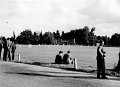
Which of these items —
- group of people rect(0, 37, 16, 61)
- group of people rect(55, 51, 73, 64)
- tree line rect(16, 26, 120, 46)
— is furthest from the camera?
tree line rect(16, 26, 120, 46)

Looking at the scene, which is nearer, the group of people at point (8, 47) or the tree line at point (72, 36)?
the group of people at point (8, 47)

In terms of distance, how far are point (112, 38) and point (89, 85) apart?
176 meters

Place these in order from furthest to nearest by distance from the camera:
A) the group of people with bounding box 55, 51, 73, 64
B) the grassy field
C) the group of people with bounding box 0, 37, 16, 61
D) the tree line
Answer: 1. the tree line
2. the grassy field
3. the group of people with bounding box 0, 37, 16, 61
4. the group of people with bounding box 55, 51, 73, 64

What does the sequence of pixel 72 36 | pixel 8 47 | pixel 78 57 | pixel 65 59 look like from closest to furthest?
pixel 65 59 → pixel 8 47 → pixel 78 57 → pixel 72 36

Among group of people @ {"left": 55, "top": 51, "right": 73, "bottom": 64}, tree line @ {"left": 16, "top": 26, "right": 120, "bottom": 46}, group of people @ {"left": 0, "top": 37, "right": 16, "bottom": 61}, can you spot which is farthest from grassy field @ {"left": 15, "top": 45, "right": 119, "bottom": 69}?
→ tree line @ {"left": 16, "top": 26, "right": 120, "bottom": 46}

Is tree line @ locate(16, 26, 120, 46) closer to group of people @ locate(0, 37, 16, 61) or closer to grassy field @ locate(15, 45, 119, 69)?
grassy field @ locate(15, 45, 119, 69)

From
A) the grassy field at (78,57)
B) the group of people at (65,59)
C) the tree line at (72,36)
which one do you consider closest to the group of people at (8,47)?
the grassy field at (78,57)

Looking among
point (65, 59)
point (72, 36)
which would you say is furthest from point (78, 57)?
point (72, 36)

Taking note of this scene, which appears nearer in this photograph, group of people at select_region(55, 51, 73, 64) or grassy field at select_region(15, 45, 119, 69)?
group of people at select_region(55, 51, 73, 64)

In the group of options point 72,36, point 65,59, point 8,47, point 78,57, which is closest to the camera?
point 65,59

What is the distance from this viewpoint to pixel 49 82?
1267 centimetres

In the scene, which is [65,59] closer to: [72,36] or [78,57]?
[78,57]

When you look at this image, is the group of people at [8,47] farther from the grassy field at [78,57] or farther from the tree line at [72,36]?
the tree line at [72,36]

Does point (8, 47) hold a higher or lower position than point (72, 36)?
lower
